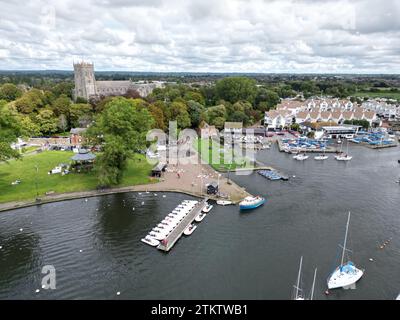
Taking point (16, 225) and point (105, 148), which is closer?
point (16, 225)

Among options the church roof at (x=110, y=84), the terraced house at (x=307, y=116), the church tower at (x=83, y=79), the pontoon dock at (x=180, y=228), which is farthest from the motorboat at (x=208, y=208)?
the church roof at (x=110, y=84)

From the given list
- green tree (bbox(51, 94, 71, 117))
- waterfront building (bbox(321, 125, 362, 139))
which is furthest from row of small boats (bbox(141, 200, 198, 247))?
green tree (bbox(51, 94, 71, 117))

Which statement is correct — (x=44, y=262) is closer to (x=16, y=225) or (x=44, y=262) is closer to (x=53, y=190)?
(x=16, y=225)

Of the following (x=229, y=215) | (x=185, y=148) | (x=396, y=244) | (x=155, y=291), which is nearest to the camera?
(x=155, y=291)

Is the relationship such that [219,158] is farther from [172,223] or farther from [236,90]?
[236,90]

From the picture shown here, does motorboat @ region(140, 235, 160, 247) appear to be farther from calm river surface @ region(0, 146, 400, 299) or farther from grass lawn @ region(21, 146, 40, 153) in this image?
grass lawn @ region(21, 146, 40, 153)

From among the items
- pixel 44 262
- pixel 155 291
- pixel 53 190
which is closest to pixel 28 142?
pixel 53 190

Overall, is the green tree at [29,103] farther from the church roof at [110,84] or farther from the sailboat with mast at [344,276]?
the sailboat with mast at [344,276]
